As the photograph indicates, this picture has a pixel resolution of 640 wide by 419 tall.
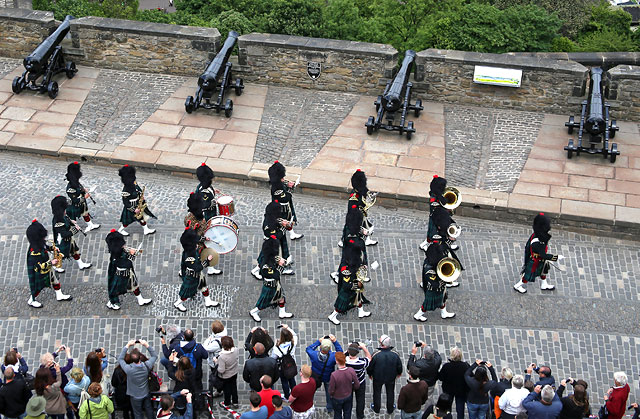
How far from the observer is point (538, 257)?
13.7 meters

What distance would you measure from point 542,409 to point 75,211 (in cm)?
832

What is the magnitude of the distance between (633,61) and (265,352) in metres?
13.9

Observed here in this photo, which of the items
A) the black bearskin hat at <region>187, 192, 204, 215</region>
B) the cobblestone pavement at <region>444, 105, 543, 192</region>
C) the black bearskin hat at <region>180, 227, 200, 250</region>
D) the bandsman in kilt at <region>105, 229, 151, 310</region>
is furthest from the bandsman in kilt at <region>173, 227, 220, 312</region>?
the cobblestone pavement at <region>444, 105, 543, 192</region>

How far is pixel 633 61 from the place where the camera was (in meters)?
21.0

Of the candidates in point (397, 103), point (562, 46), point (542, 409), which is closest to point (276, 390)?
point (542, 409)

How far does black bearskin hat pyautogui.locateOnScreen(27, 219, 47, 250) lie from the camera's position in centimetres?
1291

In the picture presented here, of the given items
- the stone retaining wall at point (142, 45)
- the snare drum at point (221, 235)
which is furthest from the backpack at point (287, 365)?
the stone retaining wall at point (142, 45)

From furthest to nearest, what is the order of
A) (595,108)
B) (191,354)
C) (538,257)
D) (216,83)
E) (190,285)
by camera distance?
(216,83) → (595,108) → (538,257) → (190,285) → (191,354)

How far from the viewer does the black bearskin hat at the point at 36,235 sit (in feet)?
42.3

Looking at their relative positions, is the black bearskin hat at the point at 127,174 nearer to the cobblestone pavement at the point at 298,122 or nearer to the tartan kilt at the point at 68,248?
the tartan kilt at the point at 68,248

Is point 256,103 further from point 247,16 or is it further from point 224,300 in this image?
point 224,300

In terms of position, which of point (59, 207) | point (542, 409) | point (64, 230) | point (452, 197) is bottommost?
point (542, 409)

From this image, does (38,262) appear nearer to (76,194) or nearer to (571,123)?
(76,194)

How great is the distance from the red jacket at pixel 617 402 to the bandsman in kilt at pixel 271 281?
16.0ft
